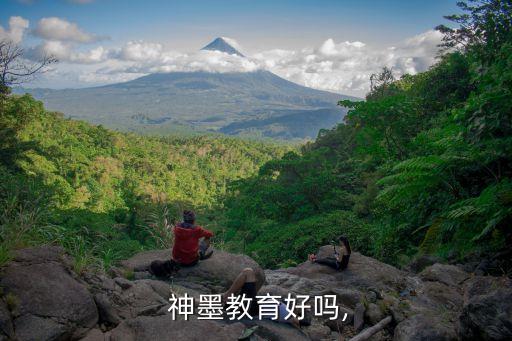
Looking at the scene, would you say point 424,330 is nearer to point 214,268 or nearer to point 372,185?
point 214,268

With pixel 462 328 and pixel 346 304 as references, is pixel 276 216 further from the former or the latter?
pixel 462 328

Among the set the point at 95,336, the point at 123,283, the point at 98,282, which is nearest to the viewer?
the point at 95,336

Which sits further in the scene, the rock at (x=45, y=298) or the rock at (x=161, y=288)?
the rock at (x=161, y=288)

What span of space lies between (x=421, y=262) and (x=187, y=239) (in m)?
5.22

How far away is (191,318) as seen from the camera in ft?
14.6

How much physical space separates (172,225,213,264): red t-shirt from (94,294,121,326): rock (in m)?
1.96

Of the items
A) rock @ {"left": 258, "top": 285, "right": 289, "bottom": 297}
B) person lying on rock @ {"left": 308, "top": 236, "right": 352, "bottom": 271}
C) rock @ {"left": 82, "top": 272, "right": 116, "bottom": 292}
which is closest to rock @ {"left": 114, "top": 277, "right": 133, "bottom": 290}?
rock @ {"left": 82, "top": 272, "right": 116, "bottom": 292}

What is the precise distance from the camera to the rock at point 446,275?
6156mm

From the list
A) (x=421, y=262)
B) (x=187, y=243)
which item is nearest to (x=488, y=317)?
(x=187, y=243)

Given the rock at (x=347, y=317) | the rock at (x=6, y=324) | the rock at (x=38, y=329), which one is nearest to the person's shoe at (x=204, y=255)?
the rock at (x=347, y=317)

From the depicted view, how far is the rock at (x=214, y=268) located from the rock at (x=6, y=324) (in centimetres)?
276

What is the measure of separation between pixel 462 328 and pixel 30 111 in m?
26.7

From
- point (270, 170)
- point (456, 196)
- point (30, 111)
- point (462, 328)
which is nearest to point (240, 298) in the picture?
point (462, 328)

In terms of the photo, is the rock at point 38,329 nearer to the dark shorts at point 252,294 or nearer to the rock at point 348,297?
the dark shorts at point 252,294
